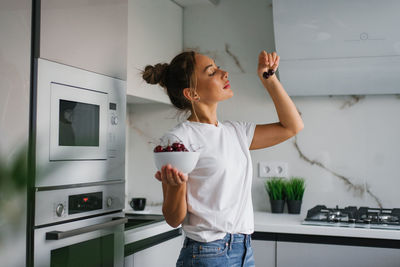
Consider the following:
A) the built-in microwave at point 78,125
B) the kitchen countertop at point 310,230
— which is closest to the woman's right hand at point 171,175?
the built-in microwave at point 78,125

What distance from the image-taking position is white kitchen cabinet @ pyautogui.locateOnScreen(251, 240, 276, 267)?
2.19m

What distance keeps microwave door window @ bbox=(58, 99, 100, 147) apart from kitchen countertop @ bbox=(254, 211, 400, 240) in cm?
109

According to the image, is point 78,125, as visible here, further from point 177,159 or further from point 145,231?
point 145,231

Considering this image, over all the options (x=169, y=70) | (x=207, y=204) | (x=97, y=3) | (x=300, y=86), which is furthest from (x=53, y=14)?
(x=300, y=86)

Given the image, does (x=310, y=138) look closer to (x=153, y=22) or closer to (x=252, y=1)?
(x=252, y=1)

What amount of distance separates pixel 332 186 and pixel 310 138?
→ 0.98ft

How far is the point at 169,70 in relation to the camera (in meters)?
1.40

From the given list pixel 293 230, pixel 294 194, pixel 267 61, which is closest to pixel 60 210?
pixel 267 61

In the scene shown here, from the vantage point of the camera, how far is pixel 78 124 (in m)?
1.33

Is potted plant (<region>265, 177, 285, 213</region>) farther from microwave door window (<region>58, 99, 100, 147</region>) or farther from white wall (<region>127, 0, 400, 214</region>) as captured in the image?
microwave door window (<region>58, 99, 100, 147</region>)

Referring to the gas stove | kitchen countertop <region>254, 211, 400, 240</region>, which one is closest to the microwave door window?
kitchen countertop <region>254, 211, 400, 240</region>

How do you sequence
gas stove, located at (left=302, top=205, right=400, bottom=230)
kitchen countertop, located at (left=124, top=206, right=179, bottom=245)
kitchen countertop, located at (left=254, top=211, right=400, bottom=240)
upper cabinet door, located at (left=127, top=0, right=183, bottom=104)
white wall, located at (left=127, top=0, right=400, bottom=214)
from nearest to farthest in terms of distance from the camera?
kitchen countertop, located at (left=124, top=206, right=179, bottom=245), kitchen countertop, located at (left=254, top=211, right=400, bottom=240), gas stove, located at (left=302, top=205, right=400, bottom=230), upper cabinet door, located at (left=127, top=0, right=183, bottom=104), white wall, located at (left=127, top=0, right=400, bottom=214)

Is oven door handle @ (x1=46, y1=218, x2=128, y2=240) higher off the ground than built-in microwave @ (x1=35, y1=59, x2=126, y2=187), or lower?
lower

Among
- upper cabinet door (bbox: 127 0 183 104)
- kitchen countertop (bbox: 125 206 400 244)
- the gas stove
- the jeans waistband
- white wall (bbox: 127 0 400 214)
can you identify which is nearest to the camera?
the jeans waistband
